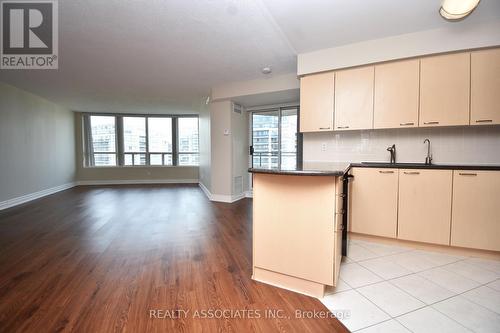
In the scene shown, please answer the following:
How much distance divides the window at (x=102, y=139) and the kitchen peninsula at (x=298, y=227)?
7578 millimetres

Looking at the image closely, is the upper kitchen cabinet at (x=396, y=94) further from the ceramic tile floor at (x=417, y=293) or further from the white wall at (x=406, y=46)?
the ceramic tile floor at (x=417, y=293)

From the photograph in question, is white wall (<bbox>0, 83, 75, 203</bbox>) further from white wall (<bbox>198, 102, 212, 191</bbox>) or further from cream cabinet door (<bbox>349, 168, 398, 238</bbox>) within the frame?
cream cabinet door (<bbox>349, 168, 398, 238</bbox>)

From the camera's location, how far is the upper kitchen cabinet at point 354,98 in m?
2.81

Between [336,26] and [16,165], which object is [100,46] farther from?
[16,165]

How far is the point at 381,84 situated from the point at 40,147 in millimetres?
7254

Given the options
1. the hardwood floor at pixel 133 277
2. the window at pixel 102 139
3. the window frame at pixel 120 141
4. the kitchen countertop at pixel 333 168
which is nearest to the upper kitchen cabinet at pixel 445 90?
the kitchen countertop at pixel 333 168

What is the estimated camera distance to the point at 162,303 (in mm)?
1666

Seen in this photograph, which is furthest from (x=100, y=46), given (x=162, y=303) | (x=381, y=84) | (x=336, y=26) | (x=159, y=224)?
(x=381, y=84)

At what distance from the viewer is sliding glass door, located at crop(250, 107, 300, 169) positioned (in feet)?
16.9

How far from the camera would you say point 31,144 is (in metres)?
5.22

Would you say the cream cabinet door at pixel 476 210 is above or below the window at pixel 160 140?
below

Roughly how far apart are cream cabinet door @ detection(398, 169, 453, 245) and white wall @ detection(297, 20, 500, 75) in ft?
4.36

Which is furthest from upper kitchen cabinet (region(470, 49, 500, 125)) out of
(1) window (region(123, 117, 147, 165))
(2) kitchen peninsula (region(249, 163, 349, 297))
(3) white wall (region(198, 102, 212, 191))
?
(1) window (region(123, 117, 147, 165))

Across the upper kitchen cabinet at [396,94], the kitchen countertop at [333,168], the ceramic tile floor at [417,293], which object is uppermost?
the upper kitchen cabinet at [396,94]
